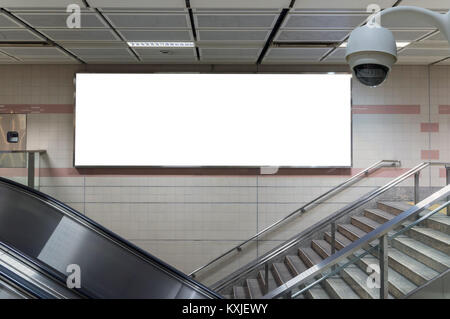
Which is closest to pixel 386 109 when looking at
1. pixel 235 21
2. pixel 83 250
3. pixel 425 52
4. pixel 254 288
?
pixel 425 52

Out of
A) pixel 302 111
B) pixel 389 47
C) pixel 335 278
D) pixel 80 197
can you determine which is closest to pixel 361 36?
pixel 389 47

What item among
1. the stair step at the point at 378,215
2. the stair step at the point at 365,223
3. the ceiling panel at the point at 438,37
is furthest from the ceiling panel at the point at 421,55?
the stair step at the point at 365,223

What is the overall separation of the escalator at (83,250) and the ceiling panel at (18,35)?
1973mm

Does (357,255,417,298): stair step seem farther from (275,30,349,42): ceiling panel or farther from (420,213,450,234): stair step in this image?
(275,30,349,42): ceiling panel

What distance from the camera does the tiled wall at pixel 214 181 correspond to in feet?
20.2

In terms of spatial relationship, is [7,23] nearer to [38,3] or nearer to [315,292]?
[38,3]

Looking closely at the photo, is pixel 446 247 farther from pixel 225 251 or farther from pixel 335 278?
pixel 225 251

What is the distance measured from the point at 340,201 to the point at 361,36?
4.72m

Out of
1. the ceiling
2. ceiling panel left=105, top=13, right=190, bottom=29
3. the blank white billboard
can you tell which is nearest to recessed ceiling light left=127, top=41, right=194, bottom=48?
the ceiling

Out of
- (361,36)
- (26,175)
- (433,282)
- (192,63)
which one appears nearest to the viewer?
(361,36)

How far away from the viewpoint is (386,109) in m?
6.23

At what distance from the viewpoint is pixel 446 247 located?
3.00 metres

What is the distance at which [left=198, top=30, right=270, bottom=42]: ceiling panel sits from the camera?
4.61 meters

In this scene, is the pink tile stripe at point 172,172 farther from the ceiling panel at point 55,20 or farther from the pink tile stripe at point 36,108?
the ceiling panel at point 55,20
